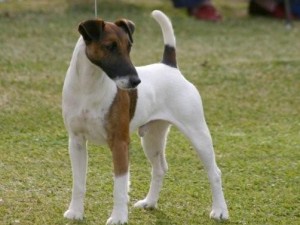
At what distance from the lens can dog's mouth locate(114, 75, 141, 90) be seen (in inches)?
232

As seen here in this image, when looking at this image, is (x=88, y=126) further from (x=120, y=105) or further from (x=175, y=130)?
(x=175, y=130)

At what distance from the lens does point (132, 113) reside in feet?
21.2

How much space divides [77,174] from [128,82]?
3.08ft

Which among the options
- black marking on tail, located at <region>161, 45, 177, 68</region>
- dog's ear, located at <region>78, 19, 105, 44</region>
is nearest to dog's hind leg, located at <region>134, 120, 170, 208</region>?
black marking on tail, located at <region>161, 45, 177, 68</region>

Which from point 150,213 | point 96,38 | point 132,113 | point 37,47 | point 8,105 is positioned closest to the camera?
point 96,38

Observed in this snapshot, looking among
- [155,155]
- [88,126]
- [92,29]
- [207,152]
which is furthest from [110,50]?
[155,155]

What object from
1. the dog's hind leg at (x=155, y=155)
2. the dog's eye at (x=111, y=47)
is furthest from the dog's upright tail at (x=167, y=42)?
the dog's eye at (x=111, y=47)

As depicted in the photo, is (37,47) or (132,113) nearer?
(132,113)

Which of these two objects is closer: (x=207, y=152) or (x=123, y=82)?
(x=123, y=82)

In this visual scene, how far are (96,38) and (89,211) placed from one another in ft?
4.89

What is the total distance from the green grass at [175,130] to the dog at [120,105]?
1.28 feet

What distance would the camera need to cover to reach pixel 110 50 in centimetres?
602

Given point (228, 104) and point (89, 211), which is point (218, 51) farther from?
point (89, 211)

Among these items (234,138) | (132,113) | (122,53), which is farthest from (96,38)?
(234,138)
